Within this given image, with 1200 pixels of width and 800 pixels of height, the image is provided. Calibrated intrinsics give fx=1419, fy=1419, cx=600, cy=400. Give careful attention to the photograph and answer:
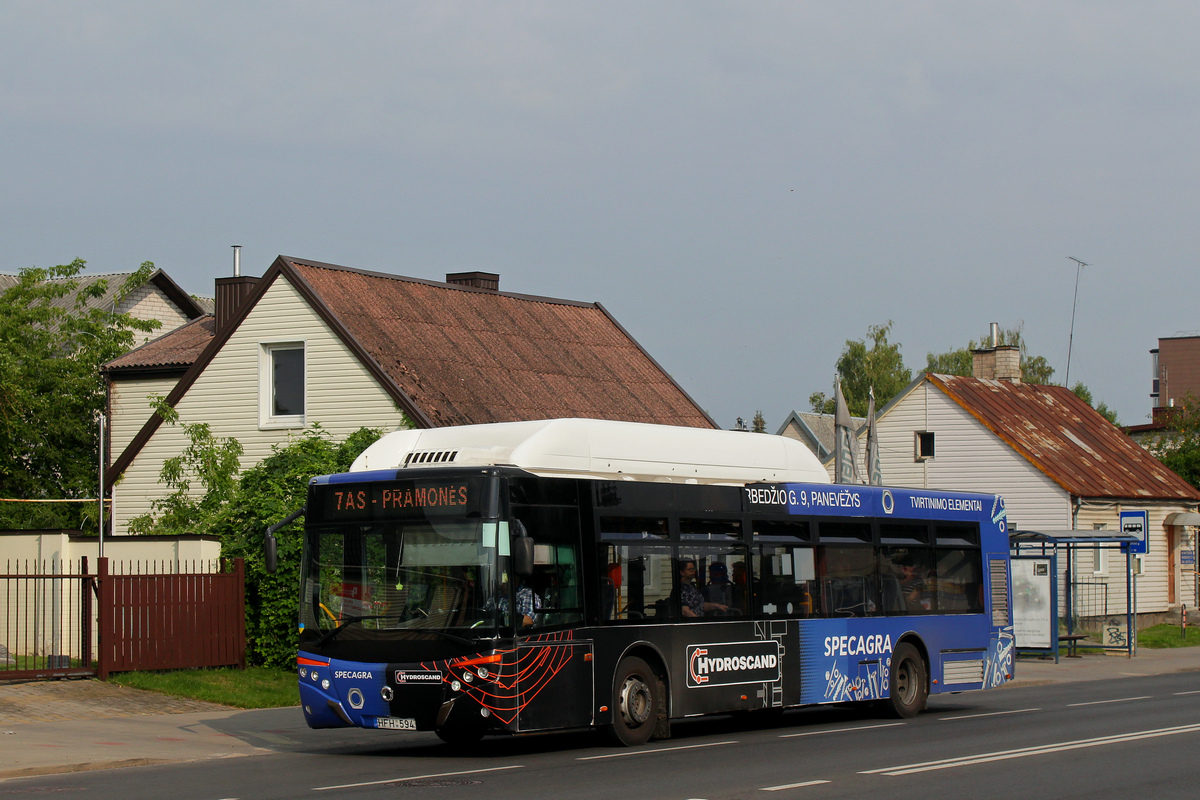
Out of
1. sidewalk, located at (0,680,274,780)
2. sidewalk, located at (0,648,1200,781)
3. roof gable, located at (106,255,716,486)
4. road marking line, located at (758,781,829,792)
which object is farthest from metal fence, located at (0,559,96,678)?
road marking line, located at (758,781,829,792)

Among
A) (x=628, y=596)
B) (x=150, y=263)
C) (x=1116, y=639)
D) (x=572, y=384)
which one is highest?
(x=150, y=263)

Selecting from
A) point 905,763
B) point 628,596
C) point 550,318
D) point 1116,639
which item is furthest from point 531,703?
point 1116,639

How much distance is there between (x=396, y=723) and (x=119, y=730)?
4.47 m

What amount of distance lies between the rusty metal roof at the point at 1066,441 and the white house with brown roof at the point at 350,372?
34.7 feet

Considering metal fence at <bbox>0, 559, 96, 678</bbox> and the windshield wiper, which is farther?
metal fence at <bbox>0, 559, 96, 678</bbox>

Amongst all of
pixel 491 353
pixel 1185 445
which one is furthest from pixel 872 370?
pixel 491 353

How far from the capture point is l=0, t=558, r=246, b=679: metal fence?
19.2m

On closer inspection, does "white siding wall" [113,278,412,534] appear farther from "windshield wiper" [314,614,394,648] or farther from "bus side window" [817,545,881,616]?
"windshield wiper" [314,614,394,648]

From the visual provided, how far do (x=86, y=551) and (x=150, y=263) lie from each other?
1276 cm

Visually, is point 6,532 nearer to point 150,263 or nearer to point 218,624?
point 218,624

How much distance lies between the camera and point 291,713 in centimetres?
1816

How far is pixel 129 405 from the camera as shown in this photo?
30391mm

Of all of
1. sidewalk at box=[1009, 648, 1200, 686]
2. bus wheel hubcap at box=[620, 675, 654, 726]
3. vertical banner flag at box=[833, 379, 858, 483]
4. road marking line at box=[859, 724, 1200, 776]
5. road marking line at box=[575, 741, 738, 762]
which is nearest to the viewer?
road marking line at box=[859, 724, 1200, 776]

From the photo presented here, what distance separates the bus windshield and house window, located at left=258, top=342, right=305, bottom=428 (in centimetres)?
1356
